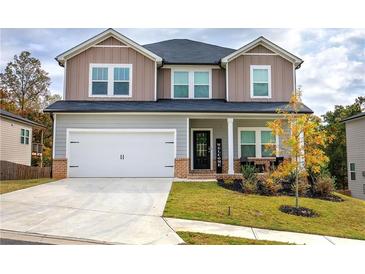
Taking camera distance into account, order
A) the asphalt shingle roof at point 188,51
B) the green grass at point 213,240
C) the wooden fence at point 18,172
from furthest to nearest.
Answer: the asphalt shingle roof at point 188,51
the wooden fence at point 18,172
the green grass at point 213,240

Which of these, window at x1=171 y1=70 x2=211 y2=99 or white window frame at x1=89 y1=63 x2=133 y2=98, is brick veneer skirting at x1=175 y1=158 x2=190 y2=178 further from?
white window frame at x1=89 y1=63 x2=133 y2=98

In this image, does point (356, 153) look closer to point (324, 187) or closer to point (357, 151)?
point (357, 151)

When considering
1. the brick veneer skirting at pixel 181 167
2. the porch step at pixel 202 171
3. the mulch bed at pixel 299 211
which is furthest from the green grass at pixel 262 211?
the porch step at pixel 202 171

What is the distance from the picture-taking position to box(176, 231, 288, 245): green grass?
6.04 metres

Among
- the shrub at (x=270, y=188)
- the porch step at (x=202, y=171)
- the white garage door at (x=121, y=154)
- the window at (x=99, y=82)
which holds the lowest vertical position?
the shrub at (x=270, y=188)

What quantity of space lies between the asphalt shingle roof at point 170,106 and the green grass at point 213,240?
7993 millimetres

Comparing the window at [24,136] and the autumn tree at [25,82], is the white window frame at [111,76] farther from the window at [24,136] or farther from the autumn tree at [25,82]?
the autumn tree at [25,82]

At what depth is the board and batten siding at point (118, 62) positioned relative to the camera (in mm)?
15086

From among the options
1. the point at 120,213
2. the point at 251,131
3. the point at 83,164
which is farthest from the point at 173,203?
the point at 251,131

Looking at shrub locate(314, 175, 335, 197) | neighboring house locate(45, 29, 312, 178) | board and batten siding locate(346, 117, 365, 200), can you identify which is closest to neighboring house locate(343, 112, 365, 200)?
board and batten siding locate(346, 117, 365, 200)

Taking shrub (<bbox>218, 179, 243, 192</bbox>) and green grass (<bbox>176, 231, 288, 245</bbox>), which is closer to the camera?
green grass (<bbox>176, 231, 288, 245</bbox>)

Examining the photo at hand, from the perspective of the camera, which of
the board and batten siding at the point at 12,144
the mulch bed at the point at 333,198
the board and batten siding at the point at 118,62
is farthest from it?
the board and batten siding at the point at 12,144

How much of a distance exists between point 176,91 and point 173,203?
26.6 ft

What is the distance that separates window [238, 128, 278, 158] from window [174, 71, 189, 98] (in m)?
3.32
